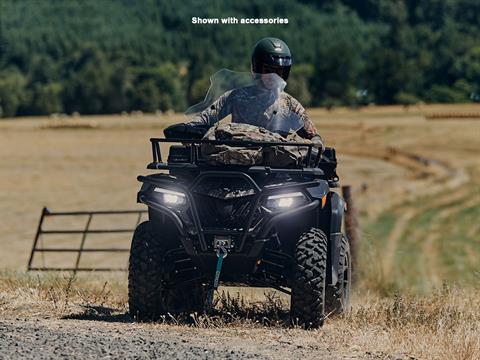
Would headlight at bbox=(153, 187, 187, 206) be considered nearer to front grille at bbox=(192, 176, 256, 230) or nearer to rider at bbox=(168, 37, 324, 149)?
front grille at bbox=(192, 176, 256, 230)

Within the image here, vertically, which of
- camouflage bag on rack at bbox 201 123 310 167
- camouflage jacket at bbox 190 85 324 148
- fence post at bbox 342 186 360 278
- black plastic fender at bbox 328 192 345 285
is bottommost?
fence post at bbox 342 186 360 278

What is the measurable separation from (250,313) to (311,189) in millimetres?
1431

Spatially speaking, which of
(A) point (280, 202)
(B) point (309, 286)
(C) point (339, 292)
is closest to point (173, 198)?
(A) point (280, 202)

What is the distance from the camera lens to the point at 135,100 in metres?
168

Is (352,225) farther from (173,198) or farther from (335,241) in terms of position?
(173,198)

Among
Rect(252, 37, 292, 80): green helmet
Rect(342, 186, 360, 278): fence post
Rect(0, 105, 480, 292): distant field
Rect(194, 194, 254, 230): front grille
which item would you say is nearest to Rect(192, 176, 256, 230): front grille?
Rect(194, 194, 254, 230): front grille

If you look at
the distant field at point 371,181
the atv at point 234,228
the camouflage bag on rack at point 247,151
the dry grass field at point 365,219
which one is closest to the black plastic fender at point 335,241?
the atv at point 234,228

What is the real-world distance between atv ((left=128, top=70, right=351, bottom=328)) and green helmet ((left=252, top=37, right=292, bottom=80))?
53 cm

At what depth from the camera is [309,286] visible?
9281 millimetres

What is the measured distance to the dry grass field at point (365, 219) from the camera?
9008mm

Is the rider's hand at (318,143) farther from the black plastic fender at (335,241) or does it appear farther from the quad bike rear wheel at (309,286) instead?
the quad bike rear wheel at (309,286)

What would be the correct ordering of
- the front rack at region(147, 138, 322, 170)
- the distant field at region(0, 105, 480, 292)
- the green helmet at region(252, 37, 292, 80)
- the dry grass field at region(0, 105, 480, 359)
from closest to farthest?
the dry grass field at region(0, 105, 480, 359)
the front rack at region(147, 138, 322, 170)
the green helmet at region(252, 37, 292, 80)
the distant field at region(0, 105, 480, 292)

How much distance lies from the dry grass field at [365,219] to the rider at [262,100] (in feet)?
5.28

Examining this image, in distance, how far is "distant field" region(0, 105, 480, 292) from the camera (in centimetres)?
3022
